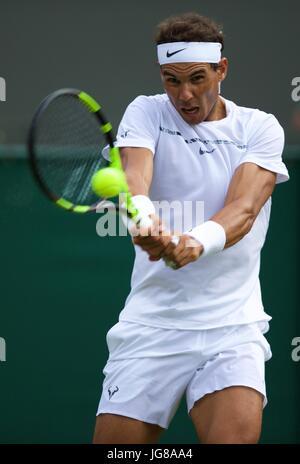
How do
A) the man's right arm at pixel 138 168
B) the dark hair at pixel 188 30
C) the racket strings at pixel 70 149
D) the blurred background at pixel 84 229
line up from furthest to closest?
1. the blurred background at pixel 84 229
2. the dark hair at pixel 188 30
3. the man's right arm at pixel 138 168
4. the racket strings at pixel 70 149

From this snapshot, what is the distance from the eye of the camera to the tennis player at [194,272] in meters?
4.11

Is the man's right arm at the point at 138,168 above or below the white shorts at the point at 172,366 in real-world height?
above

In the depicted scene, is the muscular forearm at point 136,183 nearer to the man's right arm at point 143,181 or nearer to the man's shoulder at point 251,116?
the man's right arm at point 143,181

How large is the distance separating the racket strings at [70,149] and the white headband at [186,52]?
0.41 meters

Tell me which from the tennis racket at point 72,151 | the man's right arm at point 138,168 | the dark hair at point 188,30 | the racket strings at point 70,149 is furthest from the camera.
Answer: the dark hair at point 188,30

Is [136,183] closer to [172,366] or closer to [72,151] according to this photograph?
[72,151]

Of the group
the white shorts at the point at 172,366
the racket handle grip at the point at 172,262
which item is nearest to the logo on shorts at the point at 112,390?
the white shorts at the point at 172,366

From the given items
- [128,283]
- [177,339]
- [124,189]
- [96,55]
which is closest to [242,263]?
[177,339]

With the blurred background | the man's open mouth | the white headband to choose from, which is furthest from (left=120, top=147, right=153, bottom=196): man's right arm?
the blurred background

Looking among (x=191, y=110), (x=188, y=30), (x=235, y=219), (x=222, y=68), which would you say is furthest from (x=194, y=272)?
(x=188, y=30)

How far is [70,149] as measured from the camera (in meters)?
4.16

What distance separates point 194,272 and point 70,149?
2.09 feet
